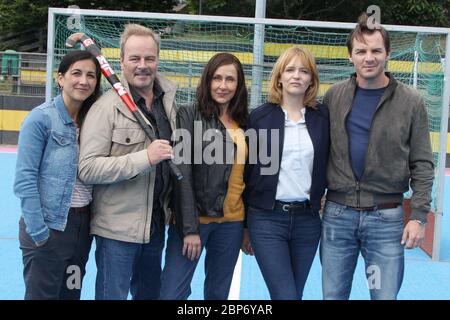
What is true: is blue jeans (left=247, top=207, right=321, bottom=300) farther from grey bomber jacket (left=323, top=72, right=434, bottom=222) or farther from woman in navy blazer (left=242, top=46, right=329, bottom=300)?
grey bomber jacket (left=323, top=72, right=434, bottom=222)

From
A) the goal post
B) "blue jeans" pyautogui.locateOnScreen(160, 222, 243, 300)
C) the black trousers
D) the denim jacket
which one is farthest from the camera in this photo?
the goal post

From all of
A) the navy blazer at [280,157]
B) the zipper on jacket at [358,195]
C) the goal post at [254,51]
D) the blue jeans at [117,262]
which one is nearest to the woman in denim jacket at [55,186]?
the blue jeans at [117,262]

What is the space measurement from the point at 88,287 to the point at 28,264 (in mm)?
1985

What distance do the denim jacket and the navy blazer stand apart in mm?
973

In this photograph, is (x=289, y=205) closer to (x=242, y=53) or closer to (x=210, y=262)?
(x=210, y=262)

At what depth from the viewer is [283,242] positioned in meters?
3.18

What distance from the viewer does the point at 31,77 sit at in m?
14.5

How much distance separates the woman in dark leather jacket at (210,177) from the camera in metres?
3.12

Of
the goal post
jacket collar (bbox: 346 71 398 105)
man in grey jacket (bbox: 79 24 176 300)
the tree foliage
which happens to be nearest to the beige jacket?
man in grey jacket (bbox: 79 24 176 300)

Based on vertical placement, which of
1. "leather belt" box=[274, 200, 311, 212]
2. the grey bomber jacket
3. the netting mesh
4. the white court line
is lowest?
the white court line

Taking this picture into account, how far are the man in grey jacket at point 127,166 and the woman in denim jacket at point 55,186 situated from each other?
90mm

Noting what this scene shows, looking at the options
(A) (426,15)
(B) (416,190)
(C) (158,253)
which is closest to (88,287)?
(C) (158,253)

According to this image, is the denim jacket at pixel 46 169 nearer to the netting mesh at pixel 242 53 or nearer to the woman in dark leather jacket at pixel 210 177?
the woman in dark leather jacket at pixel 210 177

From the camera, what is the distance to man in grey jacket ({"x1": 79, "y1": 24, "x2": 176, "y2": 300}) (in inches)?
114
